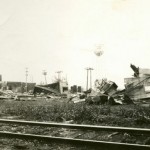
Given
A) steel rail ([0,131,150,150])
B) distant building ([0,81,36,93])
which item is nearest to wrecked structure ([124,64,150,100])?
steel rail ([0,131,150,150])

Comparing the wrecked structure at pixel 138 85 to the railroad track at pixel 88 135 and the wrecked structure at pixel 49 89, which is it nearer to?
the railroad track at pixel 88 135

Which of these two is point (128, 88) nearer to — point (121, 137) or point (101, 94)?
point (101, 94)

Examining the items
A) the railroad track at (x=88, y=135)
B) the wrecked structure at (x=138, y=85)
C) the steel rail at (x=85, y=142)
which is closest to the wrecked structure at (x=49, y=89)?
the wrecked structure at (x=138, y=85)

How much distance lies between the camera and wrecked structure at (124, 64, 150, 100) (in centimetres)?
2189

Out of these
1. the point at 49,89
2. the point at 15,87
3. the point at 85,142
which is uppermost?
the point at 15,87

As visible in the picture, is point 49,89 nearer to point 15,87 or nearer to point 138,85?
point 138,85

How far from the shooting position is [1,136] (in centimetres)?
750

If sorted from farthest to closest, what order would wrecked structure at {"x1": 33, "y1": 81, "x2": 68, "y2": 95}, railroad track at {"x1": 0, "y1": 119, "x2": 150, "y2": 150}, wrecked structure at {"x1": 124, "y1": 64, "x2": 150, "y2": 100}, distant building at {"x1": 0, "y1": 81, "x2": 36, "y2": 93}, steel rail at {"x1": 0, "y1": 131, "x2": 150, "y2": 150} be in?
distant building at {"x1": 0, "y1": 81, "x2": 36, "y2": 93} → wrecked structure at {"x1": 33, "y1": 81, "x2": 68, "y2": 95} → wrecked structure at {"x1": 124, "y1": 64, "x2": 150, "y2": 100} → railroad track at {"x1": 0, "y1": 119, "x2": 150, "y2": 150} → steel rail at {"x1": 0, "y1": 131, "x2": 150, "y2": 150}

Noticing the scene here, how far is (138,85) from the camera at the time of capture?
73.7 feet

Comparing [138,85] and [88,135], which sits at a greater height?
[138,85]

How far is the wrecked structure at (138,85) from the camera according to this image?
21.9m

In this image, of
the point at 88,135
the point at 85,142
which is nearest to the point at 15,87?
the point at 88,135

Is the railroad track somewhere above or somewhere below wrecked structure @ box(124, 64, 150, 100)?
below

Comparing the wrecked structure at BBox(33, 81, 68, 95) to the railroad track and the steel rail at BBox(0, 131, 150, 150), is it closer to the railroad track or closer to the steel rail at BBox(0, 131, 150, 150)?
the railroad track
